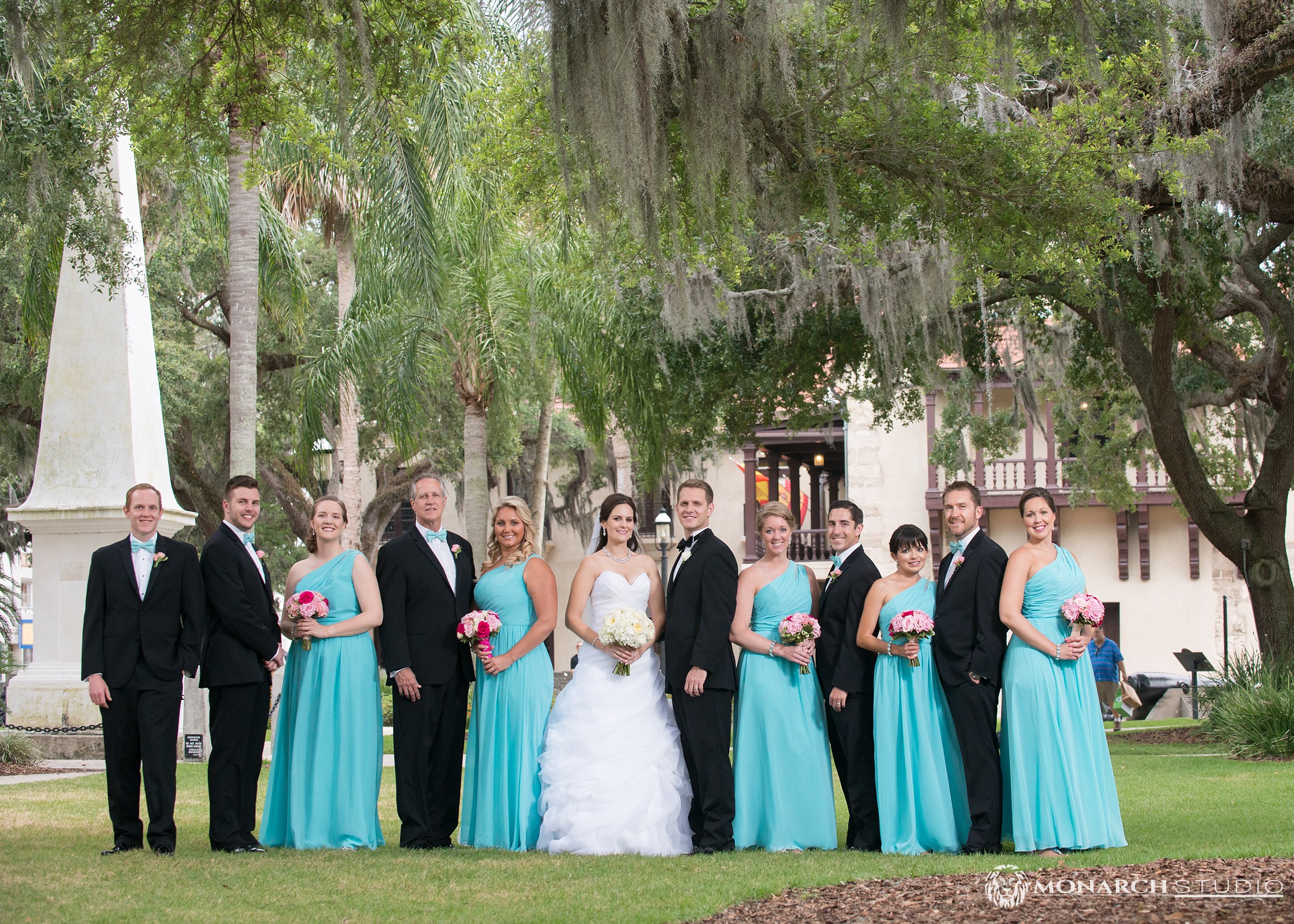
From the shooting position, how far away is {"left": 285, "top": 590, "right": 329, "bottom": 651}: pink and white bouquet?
694cm

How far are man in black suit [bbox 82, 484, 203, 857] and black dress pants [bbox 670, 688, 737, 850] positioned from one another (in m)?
2.63

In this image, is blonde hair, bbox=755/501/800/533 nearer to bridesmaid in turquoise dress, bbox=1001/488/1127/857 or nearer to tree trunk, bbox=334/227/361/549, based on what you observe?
bridesmaid in turquoise dress, bbox=1001/488/1127/857

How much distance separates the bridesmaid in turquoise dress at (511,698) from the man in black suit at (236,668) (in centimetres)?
114

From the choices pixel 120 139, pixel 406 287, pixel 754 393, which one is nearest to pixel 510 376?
pixel 406 287

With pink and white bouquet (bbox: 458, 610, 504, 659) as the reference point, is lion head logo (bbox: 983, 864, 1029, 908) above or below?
below

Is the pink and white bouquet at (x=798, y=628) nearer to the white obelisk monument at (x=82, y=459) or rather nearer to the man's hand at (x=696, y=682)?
the man's hand at (x=696, y=682)

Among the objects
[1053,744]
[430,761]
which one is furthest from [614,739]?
[1053,744]

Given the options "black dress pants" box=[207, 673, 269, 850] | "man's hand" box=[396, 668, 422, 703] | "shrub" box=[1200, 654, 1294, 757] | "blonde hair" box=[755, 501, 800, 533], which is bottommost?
"shrub" box=[1200, 654, 1294, 757]

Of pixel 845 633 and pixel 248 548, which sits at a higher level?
pixel 248 548

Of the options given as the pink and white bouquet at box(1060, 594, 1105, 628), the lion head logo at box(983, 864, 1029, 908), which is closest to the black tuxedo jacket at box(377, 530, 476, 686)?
the lion head logo at box(983, 864, 1029, 908)

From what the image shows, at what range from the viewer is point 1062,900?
16.5 feet

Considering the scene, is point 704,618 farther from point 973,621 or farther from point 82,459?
point 82,459

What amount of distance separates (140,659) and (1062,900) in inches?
181

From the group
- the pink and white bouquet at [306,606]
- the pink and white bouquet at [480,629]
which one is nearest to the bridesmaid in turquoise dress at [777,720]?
the pink and white bouquet at [480,629]
